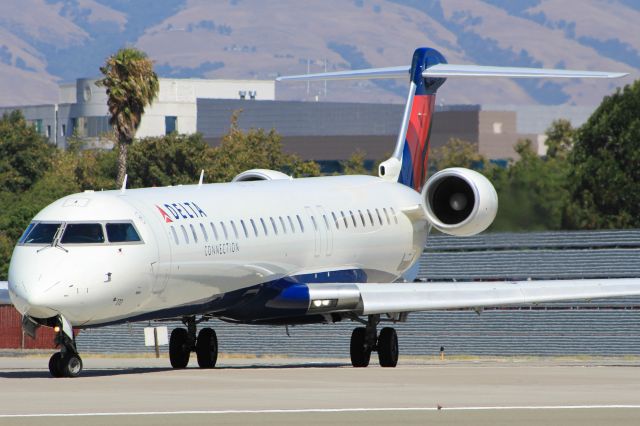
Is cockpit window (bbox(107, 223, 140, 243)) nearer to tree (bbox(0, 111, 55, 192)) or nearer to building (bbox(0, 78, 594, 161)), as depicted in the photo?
tree (bbox(0, 111, 55, 192))

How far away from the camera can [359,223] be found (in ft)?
107

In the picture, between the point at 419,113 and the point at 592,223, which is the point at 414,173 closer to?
the point at 419,113

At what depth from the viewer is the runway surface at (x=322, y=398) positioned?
17.2 m

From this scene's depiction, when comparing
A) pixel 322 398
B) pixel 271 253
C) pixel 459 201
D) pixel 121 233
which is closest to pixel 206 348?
pixel 271 253

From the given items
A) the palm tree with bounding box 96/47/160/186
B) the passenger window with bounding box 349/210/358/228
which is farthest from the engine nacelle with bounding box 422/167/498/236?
the palm tree with bounding box 96/47/160/186

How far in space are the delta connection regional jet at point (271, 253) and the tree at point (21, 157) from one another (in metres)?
61.2

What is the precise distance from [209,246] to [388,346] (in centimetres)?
568

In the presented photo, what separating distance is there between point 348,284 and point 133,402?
11.4 m

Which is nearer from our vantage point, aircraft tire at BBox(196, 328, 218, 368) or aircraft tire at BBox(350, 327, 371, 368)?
aircraft tire at BBox(196, 328, 218, 368)

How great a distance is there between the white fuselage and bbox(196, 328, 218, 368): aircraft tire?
77.8 inches

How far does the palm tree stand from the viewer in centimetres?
6347

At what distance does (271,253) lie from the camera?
29109mm

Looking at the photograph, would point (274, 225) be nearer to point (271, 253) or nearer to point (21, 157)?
point (271, 253)

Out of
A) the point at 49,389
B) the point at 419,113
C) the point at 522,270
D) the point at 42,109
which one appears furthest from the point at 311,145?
the point at 49,389
